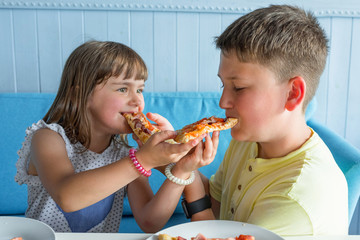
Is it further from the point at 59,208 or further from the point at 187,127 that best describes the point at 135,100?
the point at 59,208

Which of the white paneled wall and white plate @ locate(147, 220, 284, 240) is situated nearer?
white plate @ locate(147, 220, 284, 240)

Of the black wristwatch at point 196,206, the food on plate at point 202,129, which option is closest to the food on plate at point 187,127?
the food on plate at point 202,129

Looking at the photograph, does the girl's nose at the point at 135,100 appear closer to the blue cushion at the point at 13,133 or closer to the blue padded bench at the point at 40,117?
the blue padded bench at the point at 40,117

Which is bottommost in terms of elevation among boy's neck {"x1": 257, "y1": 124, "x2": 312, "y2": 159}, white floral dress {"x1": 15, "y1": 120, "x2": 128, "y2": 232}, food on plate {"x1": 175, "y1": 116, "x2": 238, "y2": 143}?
white floral dress {"x1": 15, "y1": 120, "x2": 128, "y2": 232}

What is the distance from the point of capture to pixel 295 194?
101 centimetres

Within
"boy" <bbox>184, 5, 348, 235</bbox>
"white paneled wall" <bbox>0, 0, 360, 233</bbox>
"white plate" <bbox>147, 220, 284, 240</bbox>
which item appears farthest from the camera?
"white paneled wall" <bbox>0, 0, 360, 233</bbox>

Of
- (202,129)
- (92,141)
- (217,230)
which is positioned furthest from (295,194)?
(92,141)

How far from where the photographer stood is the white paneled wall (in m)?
2.45

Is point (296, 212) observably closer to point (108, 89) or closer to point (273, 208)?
point (273, 208)

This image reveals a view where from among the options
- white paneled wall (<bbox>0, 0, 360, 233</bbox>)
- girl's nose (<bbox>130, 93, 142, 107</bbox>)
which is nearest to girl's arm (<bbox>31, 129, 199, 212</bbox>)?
girl's nose (<bbox>130, 93, 142, 107</bbox>)

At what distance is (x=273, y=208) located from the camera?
1028mm

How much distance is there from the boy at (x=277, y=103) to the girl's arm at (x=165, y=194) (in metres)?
0.14

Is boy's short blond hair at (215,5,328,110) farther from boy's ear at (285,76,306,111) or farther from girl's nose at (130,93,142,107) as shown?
girl's nose at (130,93,142,107)

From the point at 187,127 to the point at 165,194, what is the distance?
0.91 ft
